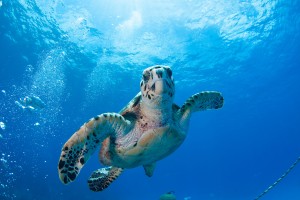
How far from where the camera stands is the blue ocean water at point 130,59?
1394cm

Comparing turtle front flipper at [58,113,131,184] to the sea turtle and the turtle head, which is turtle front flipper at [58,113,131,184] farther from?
the turtle head

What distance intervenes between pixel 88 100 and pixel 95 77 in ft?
17.1

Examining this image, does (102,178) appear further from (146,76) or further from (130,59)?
(130,59)

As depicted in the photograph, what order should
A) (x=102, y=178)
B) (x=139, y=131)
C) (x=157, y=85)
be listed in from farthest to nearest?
1. (x=102, y=178)
2. (x=139, y=131)
3. (x=157, y=85)

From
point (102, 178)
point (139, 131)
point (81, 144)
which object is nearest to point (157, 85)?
point (139, 131)

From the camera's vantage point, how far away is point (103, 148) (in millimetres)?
4051

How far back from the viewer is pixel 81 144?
9.89ft

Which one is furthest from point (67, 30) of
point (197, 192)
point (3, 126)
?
point (197, 192)

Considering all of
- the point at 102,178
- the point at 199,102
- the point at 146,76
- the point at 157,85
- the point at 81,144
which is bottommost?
the point at 81,144

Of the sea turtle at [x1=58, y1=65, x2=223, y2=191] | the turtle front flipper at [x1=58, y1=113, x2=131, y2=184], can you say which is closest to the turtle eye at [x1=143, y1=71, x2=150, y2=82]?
the sea turtle at [x1=58, y1=65, x2=223, y2=191]

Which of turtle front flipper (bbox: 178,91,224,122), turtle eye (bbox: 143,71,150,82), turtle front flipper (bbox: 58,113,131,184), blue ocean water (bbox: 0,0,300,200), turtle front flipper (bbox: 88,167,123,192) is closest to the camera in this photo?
turtle front flipper (bbox: 58,113,131,184)

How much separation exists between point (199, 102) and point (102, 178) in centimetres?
224

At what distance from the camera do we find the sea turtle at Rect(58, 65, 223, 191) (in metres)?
3.00

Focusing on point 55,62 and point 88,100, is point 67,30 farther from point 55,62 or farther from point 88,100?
point 88,100
